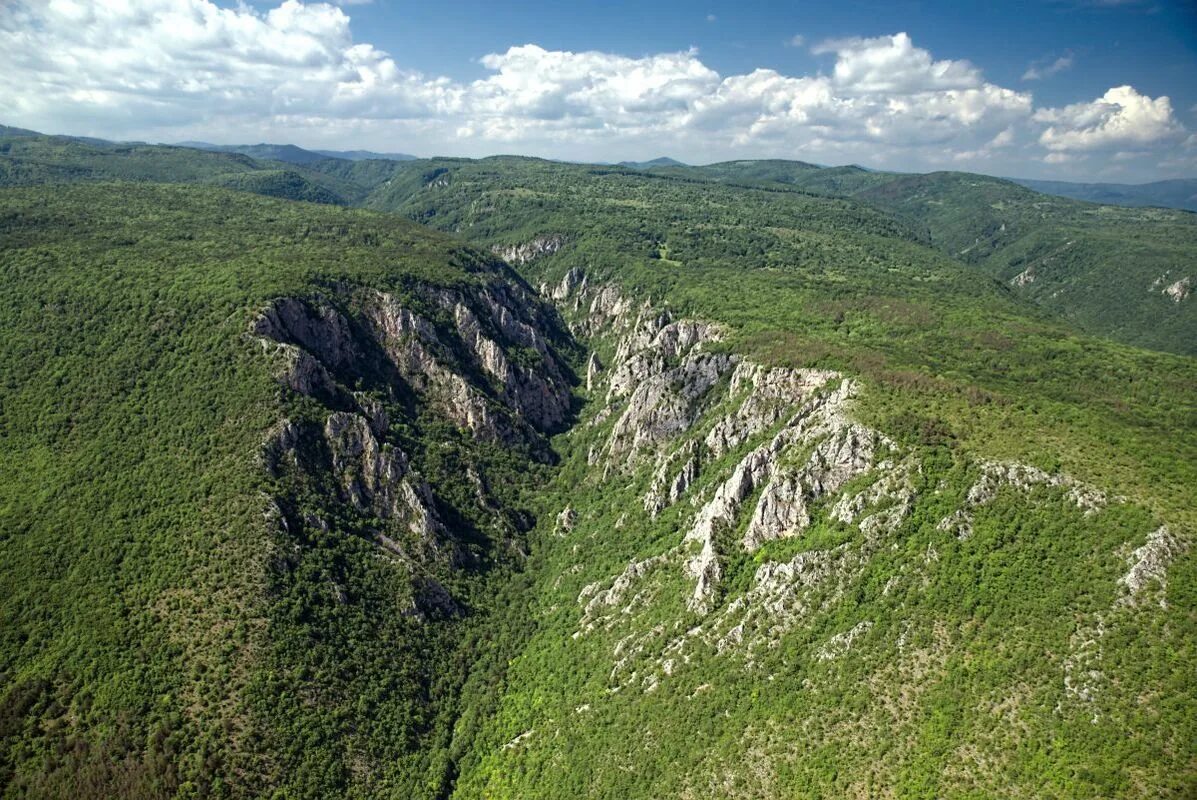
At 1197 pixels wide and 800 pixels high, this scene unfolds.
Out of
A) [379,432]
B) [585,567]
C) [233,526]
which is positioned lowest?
[585,567]

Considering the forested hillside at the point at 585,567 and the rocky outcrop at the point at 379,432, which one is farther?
the rocky outcrop at the point at 379,432

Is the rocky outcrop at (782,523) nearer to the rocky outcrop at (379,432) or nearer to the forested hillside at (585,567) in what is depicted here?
the forested hillside at (585,567)

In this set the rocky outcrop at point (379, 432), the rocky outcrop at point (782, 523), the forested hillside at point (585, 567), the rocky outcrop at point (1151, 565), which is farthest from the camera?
the rocky outcrop at point (379, 432)

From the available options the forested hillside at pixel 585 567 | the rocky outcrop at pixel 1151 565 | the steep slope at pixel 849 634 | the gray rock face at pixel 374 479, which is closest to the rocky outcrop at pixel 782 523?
the rocky outcrop at pixel 1151 565

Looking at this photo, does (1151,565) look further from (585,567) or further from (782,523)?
(585,567)

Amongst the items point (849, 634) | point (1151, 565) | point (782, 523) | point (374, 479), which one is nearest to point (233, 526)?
point (374, 479)

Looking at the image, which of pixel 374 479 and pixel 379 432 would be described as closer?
pixel 374 479

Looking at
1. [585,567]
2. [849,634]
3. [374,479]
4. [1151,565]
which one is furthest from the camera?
[374,479]

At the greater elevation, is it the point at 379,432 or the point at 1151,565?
the point at 1151,565

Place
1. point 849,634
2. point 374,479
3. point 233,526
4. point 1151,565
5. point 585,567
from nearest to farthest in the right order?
point 1151,565, point 849,634, point 233,526, point 585,567, point 374,479

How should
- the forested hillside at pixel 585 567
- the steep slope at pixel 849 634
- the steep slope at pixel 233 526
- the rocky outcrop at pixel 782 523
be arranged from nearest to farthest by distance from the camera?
the steep slope at pixel 849 634 → the forested hillside at pixel 585 567 → the rocky outcrop at pixel 782 523 → the steep slope at pixel 233 526
